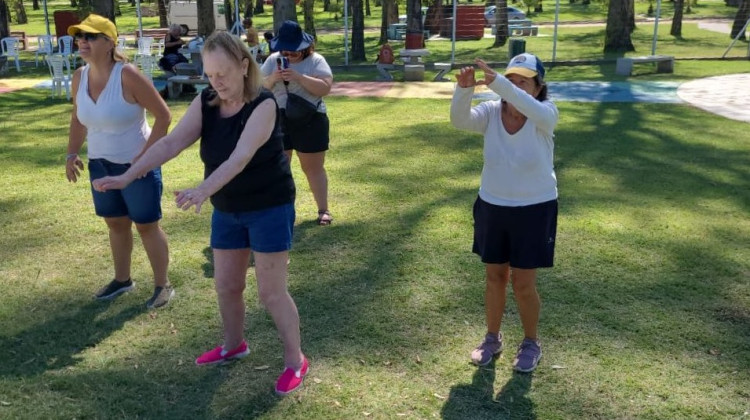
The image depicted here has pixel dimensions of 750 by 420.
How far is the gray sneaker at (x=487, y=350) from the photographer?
148 inches

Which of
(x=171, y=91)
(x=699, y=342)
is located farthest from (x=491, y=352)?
(x=171, y=91)

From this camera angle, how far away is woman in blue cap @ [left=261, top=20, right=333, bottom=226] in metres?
4.99

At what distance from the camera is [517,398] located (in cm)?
344

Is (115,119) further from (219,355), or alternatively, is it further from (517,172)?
(517,172)

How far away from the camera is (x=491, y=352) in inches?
150

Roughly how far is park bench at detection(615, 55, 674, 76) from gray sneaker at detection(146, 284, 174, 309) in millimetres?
14198

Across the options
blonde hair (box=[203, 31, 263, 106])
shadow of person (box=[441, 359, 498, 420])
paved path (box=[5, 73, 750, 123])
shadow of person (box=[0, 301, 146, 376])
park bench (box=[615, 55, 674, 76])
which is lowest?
shadow of person (box=[441, 359, 498, 420])

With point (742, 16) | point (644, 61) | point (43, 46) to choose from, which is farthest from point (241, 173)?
point (742, 16)

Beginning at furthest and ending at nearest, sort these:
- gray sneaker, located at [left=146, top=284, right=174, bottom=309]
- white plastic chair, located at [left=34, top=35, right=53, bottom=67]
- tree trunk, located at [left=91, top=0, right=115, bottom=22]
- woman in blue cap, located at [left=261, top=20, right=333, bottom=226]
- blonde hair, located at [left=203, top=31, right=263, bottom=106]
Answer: white plastic chair, located at [left=34, top=35, right=53, bottom=67]
tree trunk, located at [left=91, top=0, right=115, bottom=22]
woman in blue cap, located at [left=261, top=20, right=333, bottom=226]
gray sneaker, located at [left=146, top=284, right=174, bottom=309]
blonde hair, located at [left=203, top=31, right=263, bottom=106]

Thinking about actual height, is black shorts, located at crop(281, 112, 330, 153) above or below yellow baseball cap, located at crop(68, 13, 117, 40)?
below

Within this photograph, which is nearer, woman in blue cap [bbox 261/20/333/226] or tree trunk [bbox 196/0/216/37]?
woman in blue cap [bbox 261/20/333/226]

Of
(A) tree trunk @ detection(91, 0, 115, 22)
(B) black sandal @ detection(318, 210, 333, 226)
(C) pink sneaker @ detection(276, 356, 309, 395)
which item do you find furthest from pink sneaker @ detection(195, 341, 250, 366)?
(A) tree trunk @ detection(91, 0, 115, 22)

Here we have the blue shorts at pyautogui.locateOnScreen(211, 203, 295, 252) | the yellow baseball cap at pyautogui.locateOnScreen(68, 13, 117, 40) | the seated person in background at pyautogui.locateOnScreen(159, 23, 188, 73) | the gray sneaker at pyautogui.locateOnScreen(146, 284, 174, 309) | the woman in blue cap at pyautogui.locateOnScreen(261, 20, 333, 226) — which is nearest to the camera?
the blue shorts at pyautogui.locateOnScreen(211, 203, 295, 252)

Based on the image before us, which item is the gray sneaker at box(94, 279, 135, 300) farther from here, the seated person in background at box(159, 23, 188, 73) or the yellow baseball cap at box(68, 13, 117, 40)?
the seated person in background at box(159, 23, 188, 73)
